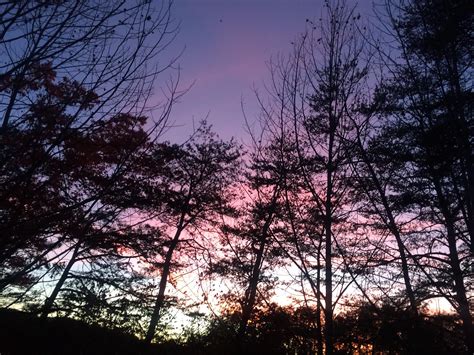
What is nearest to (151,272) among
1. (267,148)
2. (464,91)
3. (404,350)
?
(267,148)

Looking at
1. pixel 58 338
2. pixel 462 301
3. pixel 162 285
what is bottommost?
pixel 58 338

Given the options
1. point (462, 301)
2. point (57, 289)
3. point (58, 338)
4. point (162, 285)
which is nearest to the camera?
point (462, 301)

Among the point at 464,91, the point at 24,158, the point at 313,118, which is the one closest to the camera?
the point at 24,158

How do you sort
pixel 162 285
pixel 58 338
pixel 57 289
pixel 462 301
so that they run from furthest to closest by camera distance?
Answer: pixel 162 285 → pixel 58 338 → pixel 57 289 → pixel 462 301

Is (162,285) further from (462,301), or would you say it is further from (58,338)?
(462,301)

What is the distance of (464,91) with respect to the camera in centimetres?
653

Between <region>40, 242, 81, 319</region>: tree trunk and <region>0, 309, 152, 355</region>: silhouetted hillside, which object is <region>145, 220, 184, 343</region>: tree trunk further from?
<region>40, 242, 81, 319</region>: tree trunk

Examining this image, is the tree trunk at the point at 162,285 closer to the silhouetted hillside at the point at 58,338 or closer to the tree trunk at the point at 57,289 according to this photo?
the silhouetted hillside at the point at 58,338

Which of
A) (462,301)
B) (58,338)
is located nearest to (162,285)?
(58,338)

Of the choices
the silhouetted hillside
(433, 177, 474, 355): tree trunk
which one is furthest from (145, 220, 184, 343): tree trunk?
(433, 177, 474, 355): tree trunk

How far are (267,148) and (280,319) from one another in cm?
584

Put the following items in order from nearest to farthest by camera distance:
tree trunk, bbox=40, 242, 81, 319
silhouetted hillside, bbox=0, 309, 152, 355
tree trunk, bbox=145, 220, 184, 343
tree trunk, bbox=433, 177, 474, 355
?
tree trunk, bbox=433, 177, 474, 355 → tree trunk, bbox=40, 242, 81, 319 → silhouetted hillside, bbox=0, 309, 152, 355 → tree trunk, bbox=145, 220, 184, 343

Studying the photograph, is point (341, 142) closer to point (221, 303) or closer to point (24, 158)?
point (24, 158)

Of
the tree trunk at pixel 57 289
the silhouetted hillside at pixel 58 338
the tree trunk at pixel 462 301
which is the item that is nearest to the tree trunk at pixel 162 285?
the silhouetted hillside at pixel 58 338
